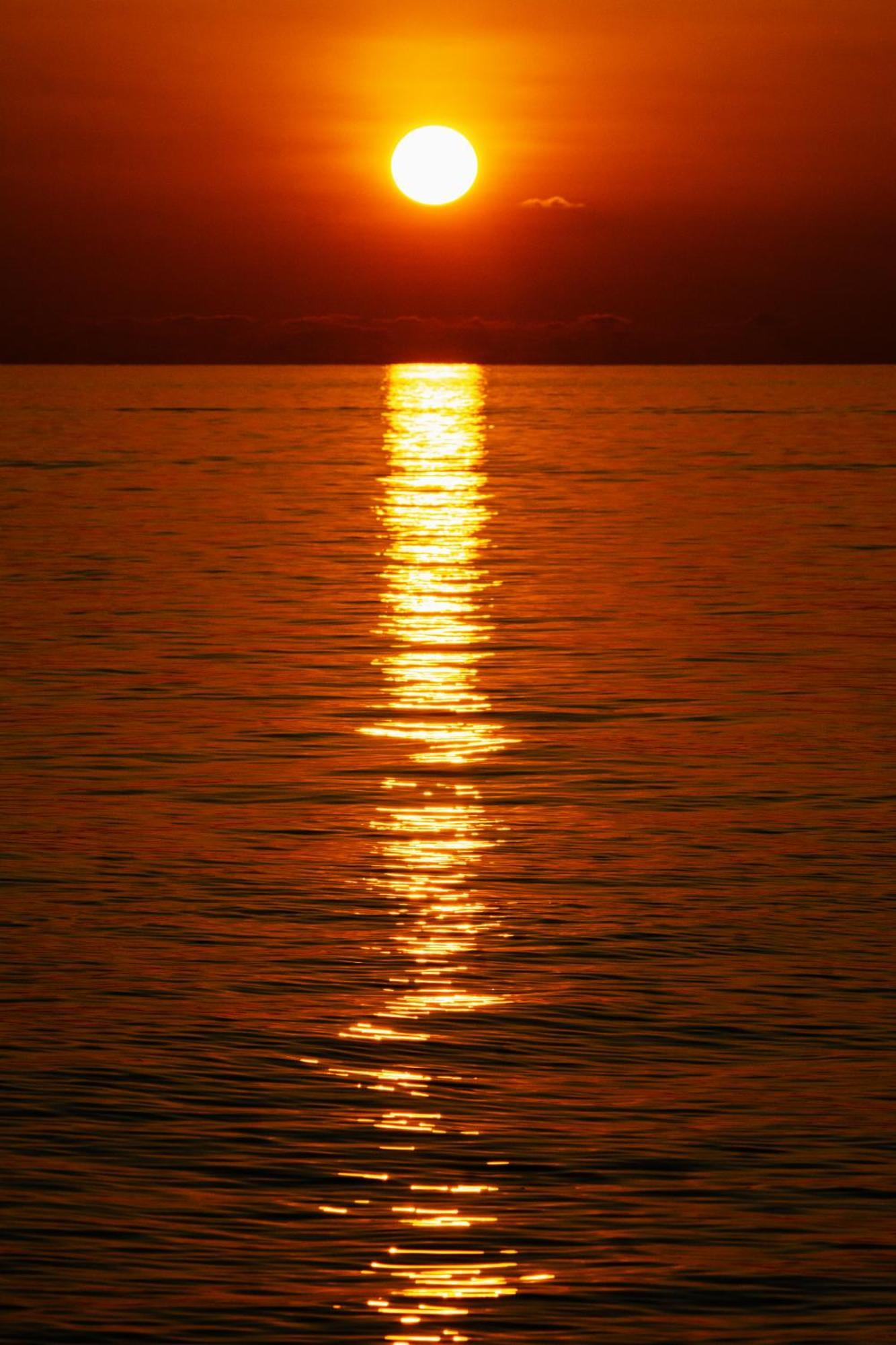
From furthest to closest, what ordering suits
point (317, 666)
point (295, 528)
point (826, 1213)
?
1. point (295, 528)
2. point (317, 666)
3. point (826, 1213)

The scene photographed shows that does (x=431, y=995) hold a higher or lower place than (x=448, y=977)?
lower

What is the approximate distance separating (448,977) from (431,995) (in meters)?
0.43

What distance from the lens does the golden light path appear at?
990 centimetres

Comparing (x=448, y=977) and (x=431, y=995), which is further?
(x=448, y=977)

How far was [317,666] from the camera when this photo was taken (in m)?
29.8

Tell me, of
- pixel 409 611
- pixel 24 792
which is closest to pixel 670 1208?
pixel 24 792

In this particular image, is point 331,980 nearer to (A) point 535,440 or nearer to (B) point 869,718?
(B) point 869,718

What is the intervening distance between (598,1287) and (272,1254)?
1496 millimetres

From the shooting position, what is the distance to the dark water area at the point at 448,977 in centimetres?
996

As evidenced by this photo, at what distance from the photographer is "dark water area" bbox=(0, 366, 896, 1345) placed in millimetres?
9961

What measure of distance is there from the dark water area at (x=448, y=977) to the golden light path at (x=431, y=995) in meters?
0.04

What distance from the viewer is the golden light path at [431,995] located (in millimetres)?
9898

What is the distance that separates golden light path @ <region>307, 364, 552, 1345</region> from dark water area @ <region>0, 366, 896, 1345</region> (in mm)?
36

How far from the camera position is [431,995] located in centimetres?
1407
